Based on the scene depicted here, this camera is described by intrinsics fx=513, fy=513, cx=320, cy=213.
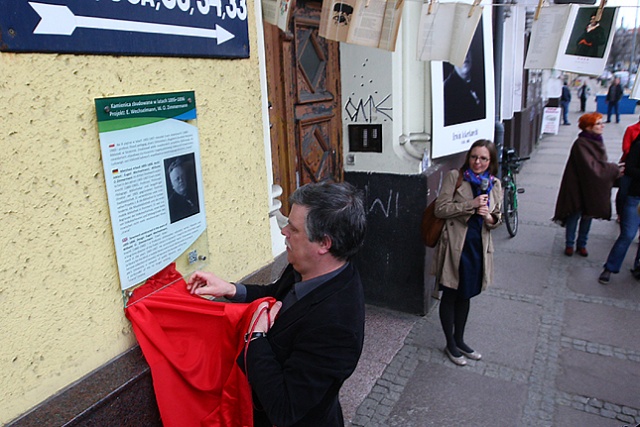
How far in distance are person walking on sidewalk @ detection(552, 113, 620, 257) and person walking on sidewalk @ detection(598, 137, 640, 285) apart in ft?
1.74

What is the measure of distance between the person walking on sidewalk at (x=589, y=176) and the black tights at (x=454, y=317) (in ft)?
9.94

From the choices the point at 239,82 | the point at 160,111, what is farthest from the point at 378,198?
the point at 160,111

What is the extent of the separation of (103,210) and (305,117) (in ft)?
8.29

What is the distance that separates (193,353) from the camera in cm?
218

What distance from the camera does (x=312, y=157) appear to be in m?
4.52

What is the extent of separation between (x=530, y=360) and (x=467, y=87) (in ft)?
8.97

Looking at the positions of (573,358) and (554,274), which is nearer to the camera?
(573,358)

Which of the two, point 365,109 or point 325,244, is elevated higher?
point 365,109

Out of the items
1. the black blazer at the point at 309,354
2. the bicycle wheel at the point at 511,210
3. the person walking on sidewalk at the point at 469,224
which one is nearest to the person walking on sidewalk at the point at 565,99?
the bicycle wheel at the point at 511,210

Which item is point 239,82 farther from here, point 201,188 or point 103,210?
point 103,210

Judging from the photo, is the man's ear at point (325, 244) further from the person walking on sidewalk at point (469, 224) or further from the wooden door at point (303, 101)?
the person walking on sidewalk at point (469, 224)

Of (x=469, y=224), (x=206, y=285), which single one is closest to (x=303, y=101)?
(x=469, y=224)

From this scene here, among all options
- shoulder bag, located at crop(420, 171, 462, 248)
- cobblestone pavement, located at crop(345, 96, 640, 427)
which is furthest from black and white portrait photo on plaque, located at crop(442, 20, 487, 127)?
cobblestone pavement, located at crop(345, 96, 640, 427)

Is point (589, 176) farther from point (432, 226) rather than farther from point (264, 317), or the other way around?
point (264, 317)
